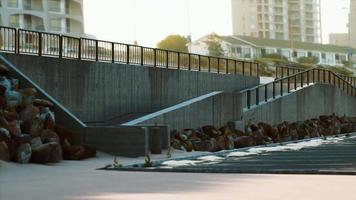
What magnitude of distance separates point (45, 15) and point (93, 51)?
68.5 meters

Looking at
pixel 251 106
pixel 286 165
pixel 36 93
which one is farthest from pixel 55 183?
pixel 251 106

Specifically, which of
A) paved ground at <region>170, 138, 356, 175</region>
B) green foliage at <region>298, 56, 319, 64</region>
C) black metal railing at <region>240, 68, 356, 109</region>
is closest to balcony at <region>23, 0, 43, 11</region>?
black metal railing at <region>240, 68, 356, 109</region>

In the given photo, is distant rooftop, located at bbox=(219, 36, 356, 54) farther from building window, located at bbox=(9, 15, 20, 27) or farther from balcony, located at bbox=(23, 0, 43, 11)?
building window, located at bbox=(9, 15, 20, 27)

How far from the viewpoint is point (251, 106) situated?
31875 mm

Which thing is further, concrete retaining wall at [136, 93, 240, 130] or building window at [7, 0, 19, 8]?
building window at [7, 0, 19, 8]

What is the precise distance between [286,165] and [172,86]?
1484 centimetres

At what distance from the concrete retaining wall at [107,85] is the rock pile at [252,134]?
3.18m

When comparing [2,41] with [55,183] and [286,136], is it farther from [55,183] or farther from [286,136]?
[286,136]

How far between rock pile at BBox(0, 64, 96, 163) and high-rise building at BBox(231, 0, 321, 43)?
16622cm

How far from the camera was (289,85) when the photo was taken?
3781 cm

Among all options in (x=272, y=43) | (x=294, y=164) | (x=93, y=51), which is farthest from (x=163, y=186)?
(x=272, y=43)

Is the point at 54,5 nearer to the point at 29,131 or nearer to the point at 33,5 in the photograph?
the point at 33,5

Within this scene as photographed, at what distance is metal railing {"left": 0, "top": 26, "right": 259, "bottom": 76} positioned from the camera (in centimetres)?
2267

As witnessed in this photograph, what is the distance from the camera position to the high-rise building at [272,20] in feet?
611
